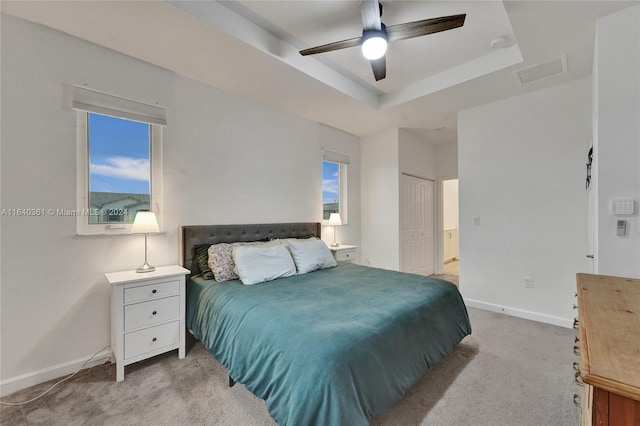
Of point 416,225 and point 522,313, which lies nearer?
point 522,313

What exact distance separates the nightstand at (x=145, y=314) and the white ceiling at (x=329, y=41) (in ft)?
6.31

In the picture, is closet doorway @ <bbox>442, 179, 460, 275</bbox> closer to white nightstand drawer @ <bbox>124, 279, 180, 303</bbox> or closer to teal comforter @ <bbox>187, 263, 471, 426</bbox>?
teal comforter @ <bbox>187, 263, 471, 426</bbox>

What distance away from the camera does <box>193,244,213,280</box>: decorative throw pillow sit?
2598mm

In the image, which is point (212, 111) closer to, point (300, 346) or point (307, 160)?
point (307, 160)

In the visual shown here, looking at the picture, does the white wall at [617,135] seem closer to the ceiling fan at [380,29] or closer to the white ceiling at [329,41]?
the white ceiling at [329,41]

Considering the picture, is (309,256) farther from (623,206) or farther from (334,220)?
(623,206)

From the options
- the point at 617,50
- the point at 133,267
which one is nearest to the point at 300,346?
the point at 133,267

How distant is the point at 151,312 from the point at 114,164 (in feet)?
4.48

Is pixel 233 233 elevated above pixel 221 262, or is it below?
above

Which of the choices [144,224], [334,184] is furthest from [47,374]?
[334,184]

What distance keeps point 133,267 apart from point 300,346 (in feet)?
6.37

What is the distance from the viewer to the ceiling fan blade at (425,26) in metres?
1.74

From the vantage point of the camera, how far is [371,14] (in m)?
1.85

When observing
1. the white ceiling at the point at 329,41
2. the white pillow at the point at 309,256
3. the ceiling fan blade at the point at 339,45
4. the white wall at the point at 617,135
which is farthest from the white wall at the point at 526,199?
the ceiling fan blade at the point at 339,45
